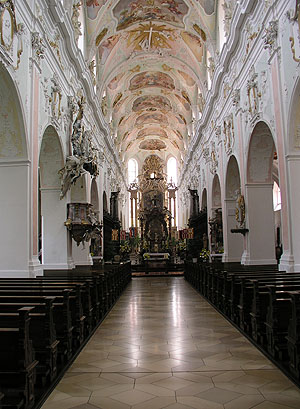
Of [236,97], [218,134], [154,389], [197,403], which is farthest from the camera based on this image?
[218,134]

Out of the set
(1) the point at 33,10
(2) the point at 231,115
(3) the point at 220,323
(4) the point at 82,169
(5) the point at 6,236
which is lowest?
(3) the point at 220,323

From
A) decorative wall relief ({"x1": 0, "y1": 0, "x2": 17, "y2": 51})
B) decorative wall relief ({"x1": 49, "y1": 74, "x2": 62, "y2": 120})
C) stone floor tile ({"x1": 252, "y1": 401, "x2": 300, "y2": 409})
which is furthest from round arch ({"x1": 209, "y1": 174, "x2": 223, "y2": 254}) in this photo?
stone floor tile ({"x1": 252, "y1": 401, "x2": 300, "y2": 409})

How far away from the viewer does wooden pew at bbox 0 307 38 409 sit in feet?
10.8

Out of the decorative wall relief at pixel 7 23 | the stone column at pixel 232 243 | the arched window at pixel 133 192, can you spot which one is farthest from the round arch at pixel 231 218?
the arched window at pixel 133 192

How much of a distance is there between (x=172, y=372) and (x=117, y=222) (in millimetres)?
20286

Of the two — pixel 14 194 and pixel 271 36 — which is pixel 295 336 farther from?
pixel 271 36

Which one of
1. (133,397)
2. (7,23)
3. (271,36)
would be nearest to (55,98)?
(7,23)

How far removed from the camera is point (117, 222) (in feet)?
80.6

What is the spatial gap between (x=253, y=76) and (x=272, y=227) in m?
4.38

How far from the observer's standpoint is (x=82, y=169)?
12492 mm

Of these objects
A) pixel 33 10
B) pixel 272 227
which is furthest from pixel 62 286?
pixel 272 227

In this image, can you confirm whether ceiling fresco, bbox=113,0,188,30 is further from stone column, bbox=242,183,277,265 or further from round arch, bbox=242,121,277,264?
stone column, bbox=242,183,277,265

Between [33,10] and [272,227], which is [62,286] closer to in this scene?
[33,10]

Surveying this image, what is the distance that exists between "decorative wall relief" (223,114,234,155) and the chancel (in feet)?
0.43
